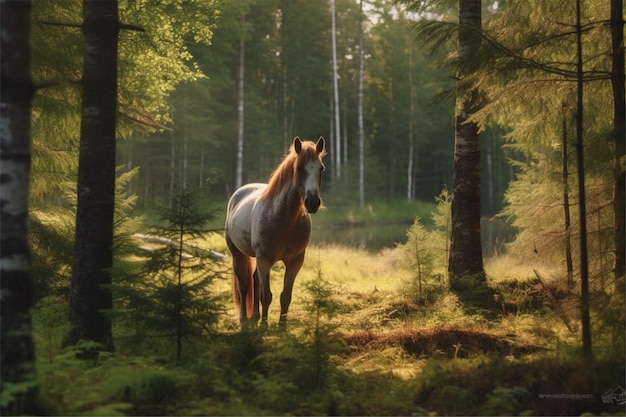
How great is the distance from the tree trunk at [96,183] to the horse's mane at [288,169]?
99.4 inches

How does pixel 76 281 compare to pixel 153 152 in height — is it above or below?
below

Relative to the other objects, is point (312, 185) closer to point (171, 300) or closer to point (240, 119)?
point (171, 300)

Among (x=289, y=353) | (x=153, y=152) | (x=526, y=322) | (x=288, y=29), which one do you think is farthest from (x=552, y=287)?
(x=288, y=29)

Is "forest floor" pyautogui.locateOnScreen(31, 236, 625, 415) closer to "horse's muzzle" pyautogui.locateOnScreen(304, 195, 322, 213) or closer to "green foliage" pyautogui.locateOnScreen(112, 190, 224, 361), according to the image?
"green foliage" pyautogui.locateOnScreen(112, 190, 224, 361)

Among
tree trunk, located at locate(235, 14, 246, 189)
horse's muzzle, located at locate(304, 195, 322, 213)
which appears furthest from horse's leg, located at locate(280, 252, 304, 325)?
tree trunk, located at locate(235, 14, 246, 189)

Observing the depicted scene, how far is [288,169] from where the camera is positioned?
8.62 meters

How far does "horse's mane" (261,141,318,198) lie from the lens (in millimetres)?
8109

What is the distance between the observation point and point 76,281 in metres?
6.42

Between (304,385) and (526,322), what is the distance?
13.5 feet

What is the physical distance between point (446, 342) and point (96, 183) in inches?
173

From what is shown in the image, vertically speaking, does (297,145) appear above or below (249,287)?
above

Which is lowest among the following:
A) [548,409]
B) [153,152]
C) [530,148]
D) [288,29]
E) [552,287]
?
[548,409]

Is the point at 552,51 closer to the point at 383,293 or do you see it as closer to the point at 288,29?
the point at 383,293

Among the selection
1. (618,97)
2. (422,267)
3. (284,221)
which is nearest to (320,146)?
(284,221)
